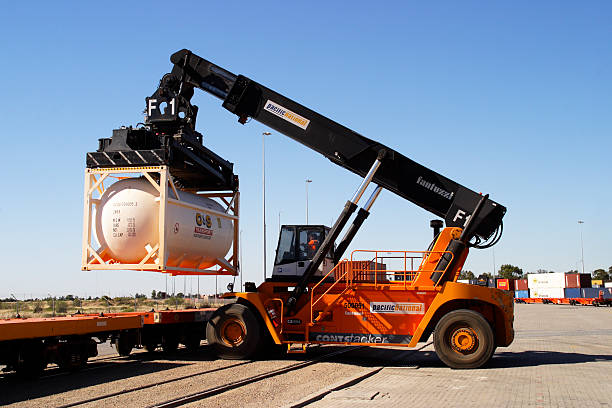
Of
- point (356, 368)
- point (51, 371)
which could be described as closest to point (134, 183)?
point (51, 371)

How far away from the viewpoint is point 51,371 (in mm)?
12930

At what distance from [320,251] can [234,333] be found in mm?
3055

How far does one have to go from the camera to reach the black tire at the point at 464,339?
1343 centimetres

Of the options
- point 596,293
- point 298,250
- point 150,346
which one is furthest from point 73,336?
point 596,293

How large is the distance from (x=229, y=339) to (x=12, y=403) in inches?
245

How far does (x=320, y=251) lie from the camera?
14.5 meters

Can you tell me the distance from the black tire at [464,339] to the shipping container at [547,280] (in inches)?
2343

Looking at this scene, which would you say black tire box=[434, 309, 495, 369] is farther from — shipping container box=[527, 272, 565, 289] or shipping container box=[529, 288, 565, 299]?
shipping container box=[529, 288, 565, 299]

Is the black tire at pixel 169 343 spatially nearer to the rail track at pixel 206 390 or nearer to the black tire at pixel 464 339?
the rail track at pixel 206 390

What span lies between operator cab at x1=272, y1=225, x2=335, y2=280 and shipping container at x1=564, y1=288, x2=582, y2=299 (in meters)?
57.7

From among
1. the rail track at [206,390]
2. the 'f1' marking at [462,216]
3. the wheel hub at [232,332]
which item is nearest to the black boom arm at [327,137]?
the 'f1' marking at [462,216]

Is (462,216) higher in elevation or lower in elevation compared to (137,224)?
higher

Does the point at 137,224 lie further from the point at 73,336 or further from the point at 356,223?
the point at 356,223

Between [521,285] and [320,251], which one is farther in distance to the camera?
[521,285]
